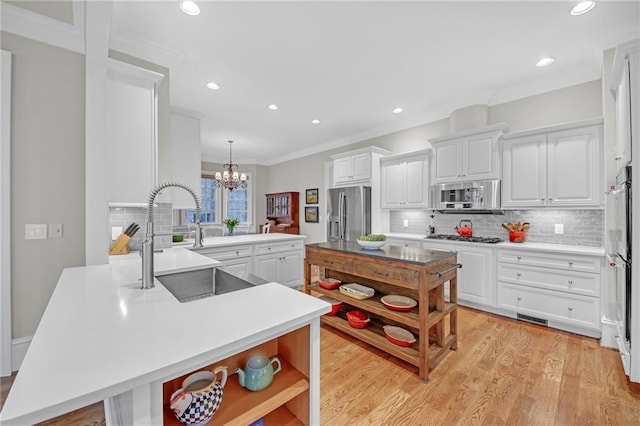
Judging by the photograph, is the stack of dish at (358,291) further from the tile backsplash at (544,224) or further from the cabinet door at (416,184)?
the tile backsplash at (544,224)

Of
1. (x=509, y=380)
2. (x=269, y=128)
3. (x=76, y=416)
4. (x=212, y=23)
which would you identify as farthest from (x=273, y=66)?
(x=509, y=380)

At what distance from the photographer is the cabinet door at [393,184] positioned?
4438 millimetres

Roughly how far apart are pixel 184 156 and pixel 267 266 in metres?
1.86

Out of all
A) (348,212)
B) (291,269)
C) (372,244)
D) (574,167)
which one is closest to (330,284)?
(372,244)

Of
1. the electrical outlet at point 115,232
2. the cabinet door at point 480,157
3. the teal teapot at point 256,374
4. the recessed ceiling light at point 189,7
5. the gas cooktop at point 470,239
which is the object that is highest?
the recessed ceiling light at point 189,7

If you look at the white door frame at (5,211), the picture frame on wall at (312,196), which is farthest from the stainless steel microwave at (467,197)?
the white door frame at (5,211)

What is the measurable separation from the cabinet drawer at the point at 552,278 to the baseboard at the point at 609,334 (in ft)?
0.81

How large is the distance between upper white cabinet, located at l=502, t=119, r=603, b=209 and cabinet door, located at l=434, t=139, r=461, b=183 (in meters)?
0.54

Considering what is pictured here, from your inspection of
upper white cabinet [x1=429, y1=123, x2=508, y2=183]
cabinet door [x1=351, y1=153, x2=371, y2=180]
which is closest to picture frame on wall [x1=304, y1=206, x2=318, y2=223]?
cabinet door [x1=351, y1=153, x2=371, y2=180]

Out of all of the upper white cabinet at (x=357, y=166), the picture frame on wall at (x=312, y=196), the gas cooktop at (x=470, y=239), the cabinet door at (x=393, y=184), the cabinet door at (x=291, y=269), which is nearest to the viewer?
the gas cooktop at (x=470, y=239)

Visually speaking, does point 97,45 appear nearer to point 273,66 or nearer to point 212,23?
point 212,23

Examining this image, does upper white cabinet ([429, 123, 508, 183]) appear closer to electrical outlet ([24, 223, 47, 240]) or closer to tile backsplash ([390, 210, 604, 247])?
tile backsplash ([390, 210, 604, 247])

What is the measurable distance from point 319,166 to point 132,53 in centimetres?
418

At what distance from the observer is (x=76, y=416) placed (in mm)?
1638
